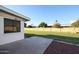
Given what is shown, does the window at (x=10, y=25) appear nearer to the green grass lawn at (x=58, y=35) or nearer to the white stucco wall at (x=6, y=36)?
the white stucco wall at (x=6, y=36)

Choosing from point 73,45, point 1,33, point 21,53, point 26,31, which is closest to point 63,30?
point 73,45

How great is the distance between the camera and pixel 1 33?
10805 millimetres

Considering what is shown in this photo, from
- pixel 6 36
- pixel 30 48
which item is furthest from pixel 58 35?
pixel 6 36

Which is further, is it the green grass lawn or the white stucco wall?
the white stucco wall

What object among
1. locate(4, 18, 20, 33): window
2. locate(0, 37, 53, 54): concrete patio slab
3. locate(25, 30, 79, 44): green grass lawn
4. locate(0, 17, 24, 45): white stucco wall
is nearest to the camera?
locate(0, 37, 53, 54): concrete patio slab

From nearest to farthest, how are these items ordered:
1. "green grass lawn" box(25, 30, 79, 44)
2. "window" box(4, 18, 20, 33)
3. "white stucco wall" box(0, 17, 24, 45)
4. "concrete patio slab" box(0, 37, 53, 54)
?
"concrete patio slab" box(0, 37, 53, 54), "green grass lawn" box(25, 30, 79, 44), "white stucco wall" box(0, 17, 24, 45), "window" box(4, 18, 20, 33)

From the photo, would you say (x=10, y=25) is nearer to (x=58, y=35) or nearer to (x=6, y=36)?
(x=6, y=36)

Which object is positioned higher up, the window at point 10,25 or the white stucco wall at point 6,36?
the window at point 10,25

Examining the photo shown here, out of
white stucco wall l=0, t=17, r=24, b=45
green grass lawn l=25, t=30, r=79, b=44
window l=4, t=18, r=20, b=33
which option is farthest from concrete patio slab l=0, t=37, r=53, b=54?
window l=4, t=18, r=20, b=33

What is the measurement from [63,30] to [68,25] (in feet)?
1.25

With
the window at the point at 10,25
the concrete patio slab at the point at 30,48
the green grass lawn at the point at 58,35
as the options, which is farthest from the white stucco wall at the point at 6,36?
the green grass lawn at the point at 58,35

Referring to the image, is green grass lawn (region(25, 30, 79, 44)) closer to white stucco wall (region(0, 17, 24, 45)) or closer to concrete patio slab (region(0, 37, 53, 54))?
concrete patio slab (region(0, 37, 53, 54))
